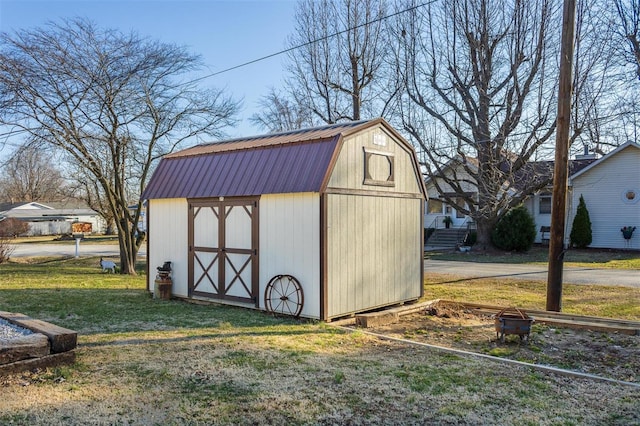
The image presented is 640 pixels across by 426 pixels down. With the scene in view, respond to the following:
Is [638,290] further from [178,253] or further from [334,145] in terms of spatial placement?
[178,253]

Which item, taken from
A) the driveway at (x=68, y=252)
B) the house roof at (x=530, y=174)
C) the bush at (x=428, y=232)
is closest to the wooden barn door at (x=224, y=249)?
the house roof at (x=530, y=174)

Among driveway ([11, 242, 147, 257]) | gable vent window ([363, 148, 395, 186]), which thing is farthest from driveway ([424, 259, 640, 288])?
driveway ([11, 242, 147, 257])

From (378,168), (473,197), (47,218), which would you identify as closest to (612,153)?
(473,197)

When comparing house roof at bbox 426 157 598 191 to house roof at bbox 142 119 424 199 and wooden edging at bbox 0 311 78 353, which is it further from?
wooden edging at bbox 0 311 78 353

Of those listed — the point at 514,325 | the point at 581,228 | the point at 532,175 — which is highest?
the point at 532,175

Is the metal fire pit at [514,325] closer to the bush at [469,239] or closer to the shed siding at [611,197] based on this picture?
the bush at [469,239]

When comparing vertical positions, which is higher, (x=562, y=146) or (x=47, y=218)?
(x=562, y=146)

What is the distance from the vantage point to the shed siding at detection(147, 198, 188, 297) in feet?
33.6

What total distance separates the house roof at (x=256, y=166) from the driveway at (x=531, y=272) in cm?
740

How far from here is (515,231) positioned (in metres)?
21.8

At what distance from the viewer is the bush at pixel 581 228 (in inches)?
901

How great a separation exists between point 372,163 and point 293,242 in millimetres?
1955

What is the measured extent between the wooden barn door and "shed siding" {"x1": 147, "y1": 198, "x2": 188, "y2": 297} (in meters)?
0.24

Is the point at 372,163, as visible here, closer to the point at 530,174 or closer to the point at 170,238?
the point at 170,238
